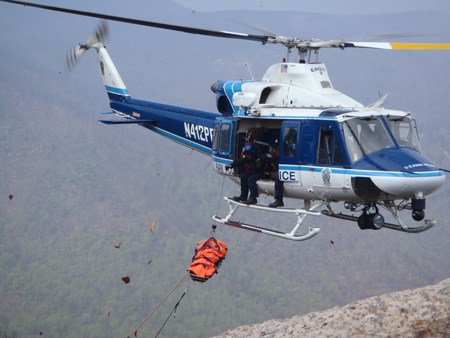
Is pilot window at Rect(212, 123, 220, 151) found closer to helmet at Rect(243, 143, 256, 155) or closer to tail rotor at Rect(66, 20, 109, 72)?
helmet at Rect(243, 143, 256, 155)

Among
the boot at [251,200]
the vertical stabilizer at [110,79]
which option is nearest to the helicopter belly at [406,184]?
the boot at [251,200]

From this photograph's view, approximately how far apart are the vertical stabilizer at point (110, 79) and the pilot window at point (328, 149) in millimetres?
12051

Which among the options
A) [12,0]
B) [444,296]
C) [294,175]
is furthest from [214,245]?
[12,0]

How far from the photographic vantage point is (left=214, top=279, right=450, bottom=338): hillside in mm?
20062

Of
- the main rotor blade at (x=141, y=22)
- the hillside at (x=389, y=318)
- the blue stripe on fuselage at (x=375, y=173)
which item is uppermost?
the main rotor blade at (x=141, y=22)

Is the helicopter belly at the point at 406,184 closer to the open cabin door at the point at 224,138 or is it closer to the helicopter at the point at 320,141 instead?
the helicopter at the point at 320,141

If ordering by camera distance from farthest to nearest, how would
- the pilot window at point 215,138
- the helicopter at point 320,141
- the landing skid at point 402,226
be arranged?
1. the pilot window at point 215,138
2. the landing skid at point 402,226
3. the helicopter at point 320,141

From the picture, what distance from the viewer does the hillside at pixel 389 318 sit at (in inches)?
790

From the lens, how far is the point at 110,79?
34.2m

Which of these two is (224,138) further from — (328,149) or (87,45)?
(87,45)

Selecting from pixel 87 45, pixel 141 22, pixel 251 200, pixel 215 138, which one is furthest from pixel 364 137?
pixel 87 45

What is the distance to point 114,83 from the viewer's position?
33.8m

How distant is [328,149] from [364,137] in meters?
0.93

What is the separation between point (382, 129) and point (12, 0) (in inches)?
377
